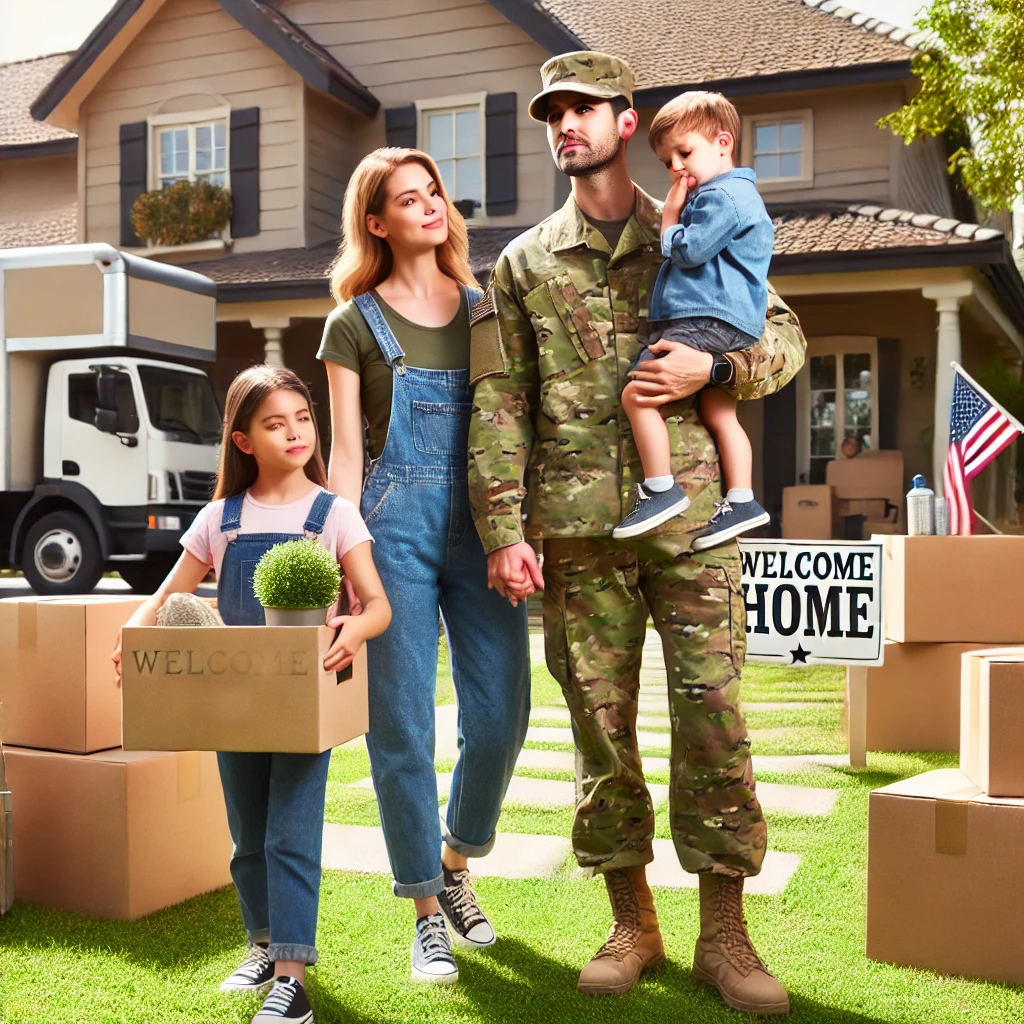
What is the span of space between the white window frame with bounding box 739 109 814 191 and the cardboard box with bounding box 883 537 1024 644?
353 inches

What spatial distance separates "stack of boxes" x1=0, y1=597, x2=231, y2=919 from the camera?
3277 mm

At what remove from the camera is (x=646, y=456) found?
8.64ft

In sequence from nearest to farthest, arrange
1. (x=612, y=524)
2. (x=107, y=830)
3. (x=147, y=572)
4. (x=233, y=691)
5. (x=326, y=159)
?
(x=233, y=691), (x=612, y=524), (x=107, y=830), (x=147, y=572), (x=326, y=159)

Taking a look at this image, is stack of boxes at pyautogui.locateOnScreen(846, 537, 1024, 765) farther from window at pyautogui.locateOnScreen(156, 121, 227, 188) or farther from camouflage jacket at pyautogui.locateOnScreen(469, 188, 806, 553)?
window at pyautogui.locateOnScreen(156, 121, 227, 188)

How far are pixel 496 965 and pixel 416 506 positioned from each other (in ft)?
3.73

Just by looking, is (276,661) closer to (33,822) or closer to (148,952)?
(148,952)

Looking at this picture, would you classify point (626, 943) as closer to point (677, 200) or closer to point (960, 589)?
point (677, 200)

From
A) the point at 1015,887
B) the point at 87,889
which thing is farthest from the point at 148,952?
the point at 1015,887

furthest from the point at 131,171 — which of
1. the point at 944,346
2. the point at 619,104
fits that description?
the point at 619,104

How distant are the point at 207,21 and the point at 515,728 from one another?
44.7 ft

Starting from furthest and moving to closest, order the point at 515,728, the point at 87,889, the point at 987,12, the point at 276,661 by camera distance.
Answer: the point at 987,12, the point at 87,889, the point at 515,728, the point at 276,661

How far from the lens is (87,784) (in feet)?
10.8

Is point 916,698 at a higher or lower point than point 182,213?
lower

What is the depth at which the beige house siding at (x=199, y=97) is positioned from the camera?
13961mm
